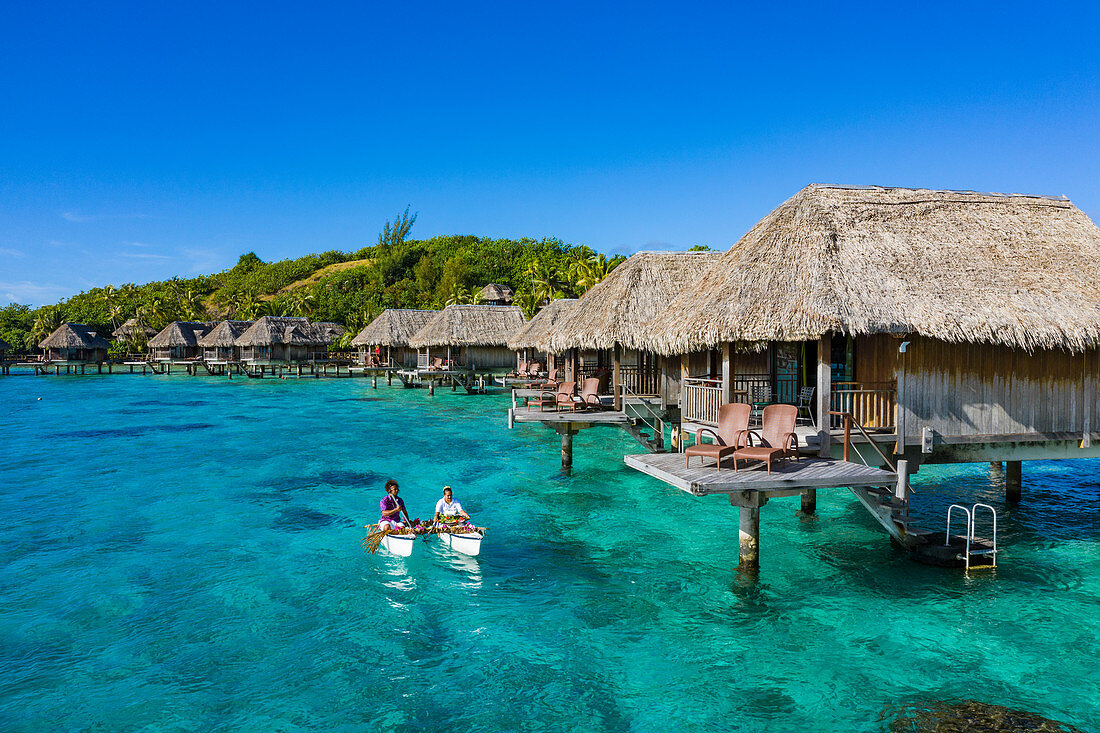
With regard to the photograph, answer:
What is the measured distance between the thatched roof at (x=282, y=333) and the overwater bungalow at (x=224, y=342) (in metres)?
1.04

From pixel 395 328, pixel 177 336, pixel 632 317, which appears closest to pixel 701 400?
pixel 632 317

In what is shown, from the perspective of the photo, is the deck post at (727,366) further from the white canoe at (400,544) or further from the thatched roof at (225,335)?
the thatched roof at (225,335)

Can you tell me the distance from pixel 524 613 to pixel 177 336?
2705 inches

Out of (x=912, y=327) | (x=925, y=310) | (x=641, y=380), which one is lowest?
(x=641, y=380)

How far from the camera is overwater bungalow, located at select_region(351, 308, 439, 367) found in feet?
167

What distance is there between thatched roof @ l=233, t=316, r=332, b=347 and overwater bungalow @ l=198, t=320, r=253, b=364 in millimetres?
1043

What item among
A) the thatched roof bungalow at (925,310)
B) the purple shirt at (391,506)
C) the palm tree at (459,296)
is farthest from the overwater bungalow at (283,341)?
the thatched roof bungalow at (925,310)

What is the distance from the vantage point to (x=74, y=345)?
68.8m

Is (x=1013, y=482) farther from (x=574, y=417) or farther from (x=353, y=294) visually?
(x=353, y=294)

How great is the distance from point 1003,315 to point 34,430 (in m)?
34.8

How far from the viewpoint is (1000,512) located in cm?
1541

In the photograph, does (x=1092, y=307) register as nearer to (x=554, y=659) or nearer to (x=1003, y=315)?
(x=1003, y=315)

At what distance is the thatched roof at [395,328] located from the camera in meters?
50.6

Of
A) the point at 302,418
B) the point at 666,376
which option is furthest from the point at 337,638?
the point at 302,418
